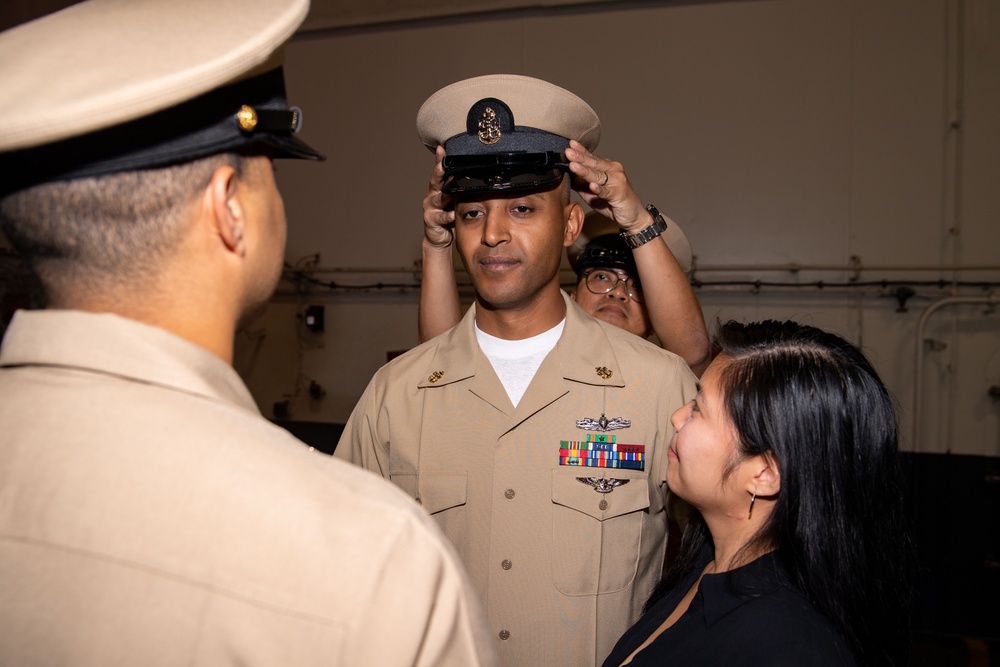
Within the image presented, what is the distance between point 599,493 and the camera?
1717 mm

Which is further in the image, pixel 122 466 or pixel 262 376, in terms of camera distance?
pixel 262 376

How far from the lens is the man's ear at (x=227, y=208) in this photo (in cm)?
79

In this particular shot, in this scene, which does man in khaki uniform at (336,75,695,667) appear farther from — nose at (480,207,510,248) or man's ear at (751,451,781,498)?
man's ear at (751,451,781,498)

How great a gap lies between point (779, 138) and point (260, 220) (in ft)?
13.8

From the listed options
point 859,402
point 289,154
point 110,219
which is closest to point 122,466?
point 110,219

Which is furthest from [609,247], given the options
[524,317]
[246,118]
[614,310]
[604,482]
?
[246,118]

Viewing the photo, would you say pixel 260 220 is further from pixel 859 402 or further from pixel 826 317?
pixel 826 317

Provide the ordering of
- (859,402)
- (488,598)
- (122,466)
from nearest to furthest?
(122,466), (859,402), (488,598)

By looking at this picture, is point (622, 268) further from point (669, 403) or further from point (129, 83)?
point (129, 83)

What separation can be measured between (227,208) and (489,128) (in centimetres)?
114

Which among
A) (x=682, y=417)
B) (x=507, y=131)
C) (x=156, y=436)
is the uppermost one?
(x=507, y=131)

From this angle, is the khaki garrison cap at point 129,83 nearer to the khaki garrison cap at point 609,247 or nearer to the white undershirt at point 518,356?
the white undershirt at point 518,356

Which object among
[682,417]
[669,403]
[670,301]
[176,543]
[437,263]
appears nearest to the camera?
[176,543]

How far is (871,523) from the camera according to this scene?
1.23 meters
